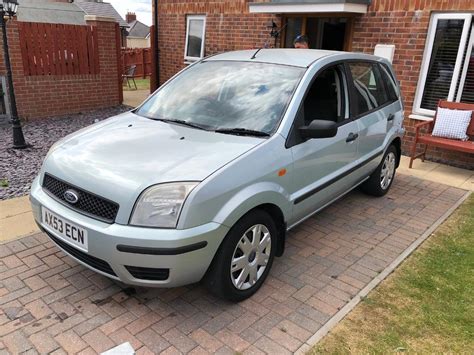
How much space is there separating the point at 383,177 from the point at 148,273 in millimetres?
3675

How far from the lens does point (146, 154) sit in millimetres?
2896

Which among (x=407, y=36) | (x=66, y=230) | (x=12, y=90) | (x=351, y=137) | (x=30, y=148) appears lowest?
(x=30, y=148)

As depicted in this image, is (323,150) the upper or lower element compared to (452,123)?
upper

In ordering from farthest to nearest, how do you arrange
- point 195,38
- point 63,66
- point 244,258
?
1. point 195,38
2. point 63,66
3. point 244,258

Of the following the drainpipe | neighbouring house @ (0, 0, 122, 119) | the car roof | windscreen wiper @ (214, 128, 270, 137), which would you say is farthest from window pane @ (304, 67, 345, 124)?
the drainpipe

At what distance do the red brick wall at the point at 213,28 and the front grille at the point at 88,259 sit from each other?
7.23m

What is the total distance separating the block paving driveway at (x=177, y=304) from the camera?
2.68 m

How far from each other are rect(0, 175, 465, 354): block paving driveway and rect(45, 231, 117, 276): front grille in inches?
15.6

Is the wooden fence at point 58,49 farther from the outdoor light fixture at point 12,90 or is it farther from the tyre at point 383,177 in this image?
the tyre at point 383,177

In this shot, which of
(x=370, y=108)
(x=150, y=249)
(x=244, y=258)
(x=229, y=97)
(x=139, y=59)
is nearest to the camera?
(x=150, y=249)

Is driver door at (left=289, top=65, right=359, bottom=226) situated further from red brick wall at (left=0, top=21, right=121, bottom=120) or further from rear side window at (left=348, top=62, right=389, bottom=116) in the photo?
red brick wall at (left=0, top=21, right=121, bottom=120)

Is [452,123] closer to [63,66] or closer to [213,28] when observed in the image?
[213,28]

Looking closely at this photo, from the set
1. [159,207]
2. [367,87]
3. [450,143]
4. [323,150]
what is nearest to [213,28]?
[450,143]

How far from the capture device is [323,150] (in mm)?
3643
